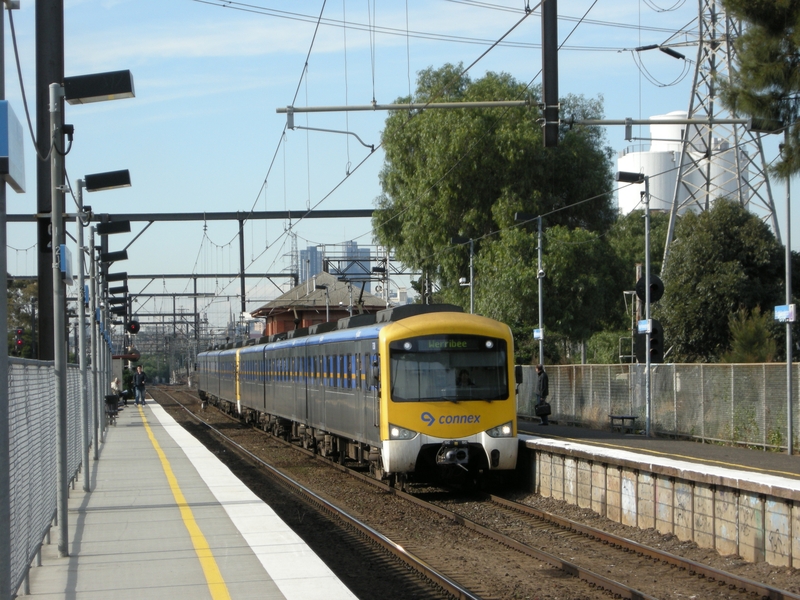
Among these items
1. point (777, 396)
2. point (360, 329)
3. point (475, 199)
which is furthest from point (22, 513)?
point (475, 199)

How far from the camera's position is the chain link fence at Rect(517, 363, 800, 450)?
68.8 feet

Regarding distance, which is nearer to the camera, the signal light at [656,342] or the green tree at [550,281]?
the signal light at [656,342]

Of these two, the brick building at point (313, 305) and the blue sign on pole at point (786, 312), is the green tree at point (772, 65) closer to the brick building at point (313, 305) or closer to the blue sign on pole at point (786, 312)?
the blue sign on pole at point (786, 312)

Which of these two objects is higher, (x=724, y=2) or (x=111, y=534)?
(x=724, y=2)

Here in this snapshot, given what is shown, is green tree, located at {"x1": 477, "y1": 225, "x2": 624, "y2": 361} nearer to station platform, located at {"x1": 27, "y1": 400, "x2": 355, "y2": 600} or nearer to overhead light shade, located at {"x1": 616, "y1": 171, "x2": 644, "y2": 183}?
overhead light shade, located at {"x1": 616, "y1": 171, "x2": 644, "y2": 183}

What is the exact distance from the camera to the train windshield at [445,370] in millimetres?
Answer: 16016

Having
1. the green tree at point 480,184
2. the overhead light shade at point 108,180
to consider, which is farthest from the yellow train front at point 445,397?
the green tree at point 480,184

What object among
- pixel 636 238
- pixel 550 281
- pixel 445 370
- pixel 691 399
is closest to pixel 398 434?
pixel 445 370

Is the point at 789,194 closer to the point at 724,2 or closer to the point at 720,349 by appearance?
the point at 724,2

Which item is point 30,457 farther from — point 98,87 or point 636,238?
point 636,238

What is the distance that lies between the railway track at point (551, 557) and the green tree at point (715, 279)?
20696mm

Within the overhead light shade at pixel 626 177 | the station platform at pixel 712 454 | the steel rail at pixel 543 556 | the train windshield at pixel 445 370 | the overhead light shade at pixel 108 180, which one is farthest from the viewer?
the overhead light shade at pixel 626 177

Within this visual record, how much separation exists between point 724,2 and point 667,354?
22.8 meters

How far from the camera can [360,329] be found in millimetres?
18219
